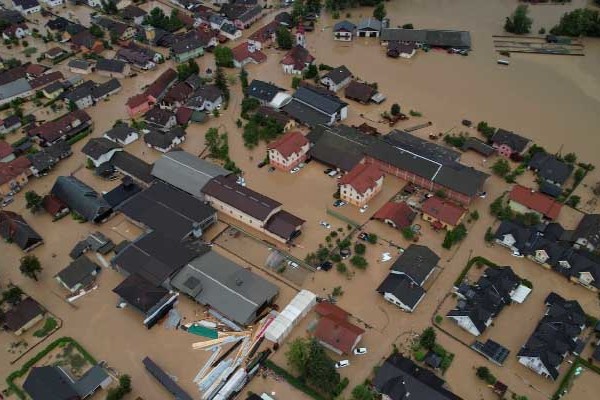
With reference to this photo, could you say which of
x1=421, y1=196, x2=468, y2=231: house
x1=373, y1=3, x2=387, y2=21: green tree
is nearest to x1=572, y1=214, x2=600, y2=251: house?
x1=421, y1=196, x2=468, y2=231: house

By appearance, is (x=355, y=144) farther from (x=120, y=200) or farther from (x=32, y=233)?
(x=32, y=233)

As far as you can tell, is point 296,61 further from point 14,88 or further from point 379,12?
point 14,88

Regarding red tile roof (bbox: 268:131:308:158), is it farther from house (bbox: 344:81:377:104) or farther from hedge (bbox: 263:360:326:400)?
hedge (bbox: 263:360:326:400)

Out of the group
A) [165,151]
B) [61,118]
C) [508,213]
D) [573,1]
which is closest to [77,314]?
[165,151]

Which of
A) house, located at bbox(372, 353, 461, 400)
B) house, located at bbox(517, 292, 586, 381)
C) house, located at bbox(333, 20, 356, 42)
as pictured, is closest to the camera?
house, located at bbox(372, 353, 461, 400)

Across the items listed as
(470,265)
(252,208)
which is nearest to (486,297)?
(470,265)

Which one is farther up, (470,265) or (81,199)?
(470,265)

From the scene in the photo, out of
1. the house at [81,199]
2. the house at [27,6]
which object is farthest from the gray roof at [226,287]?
the house at [27,6]
